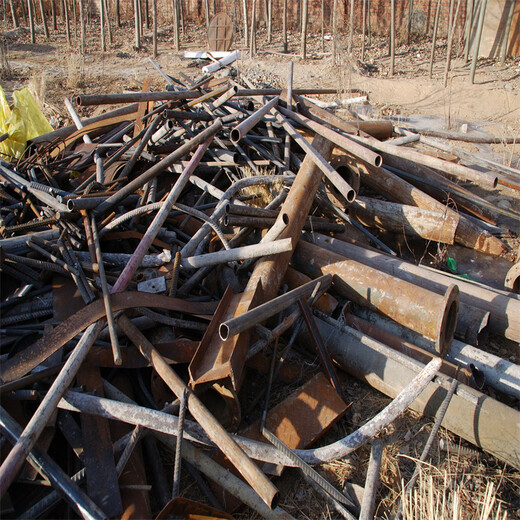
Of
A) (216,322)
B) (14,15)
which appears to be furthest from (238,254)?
(14,15)

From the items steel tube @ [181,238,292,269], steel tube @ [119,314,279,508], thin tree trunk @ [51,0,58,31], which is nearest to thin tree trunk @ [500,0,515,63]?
steel tube @ [181,238,292,269]

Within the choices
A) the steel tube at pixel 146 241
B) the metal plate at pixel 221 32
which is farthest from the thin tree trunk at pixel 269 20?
the steel tube at pixel 146 241

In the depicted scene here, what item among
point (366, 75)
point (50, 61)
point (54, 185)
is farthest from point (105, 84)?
point (54, 185)

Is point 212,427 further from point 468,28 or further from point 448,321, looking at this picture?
point 468,28

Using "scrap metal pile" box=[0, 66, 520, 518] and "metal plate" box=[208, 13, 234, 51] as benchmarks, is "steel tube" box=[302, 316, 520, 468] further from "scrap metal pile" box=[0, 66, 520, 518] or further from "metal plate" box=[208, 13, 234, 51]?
"metal plate" box=[208, 13, 234, 51]

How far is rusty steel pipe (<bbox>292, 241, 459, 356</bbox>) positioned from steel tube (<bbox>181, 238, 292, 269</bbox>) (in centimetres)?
61

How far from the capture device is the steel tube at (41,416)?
1.88 meters

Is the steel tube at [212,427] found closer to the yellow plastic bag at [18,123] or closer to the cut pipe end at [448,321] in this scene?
the cut pipe end at [448,321]

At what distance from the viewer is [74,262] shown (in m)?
3.13

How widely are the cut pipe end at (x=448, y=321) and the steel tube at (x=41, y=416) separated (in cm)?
214

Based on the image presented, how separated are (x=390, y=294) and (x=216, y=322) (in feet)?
4.28

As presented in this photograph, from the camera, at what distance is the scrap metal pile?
7.57ft

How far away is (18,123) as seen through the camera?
5.09 metres

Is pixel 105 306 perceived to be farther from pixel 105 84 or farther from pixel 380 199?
pixel 105 84
